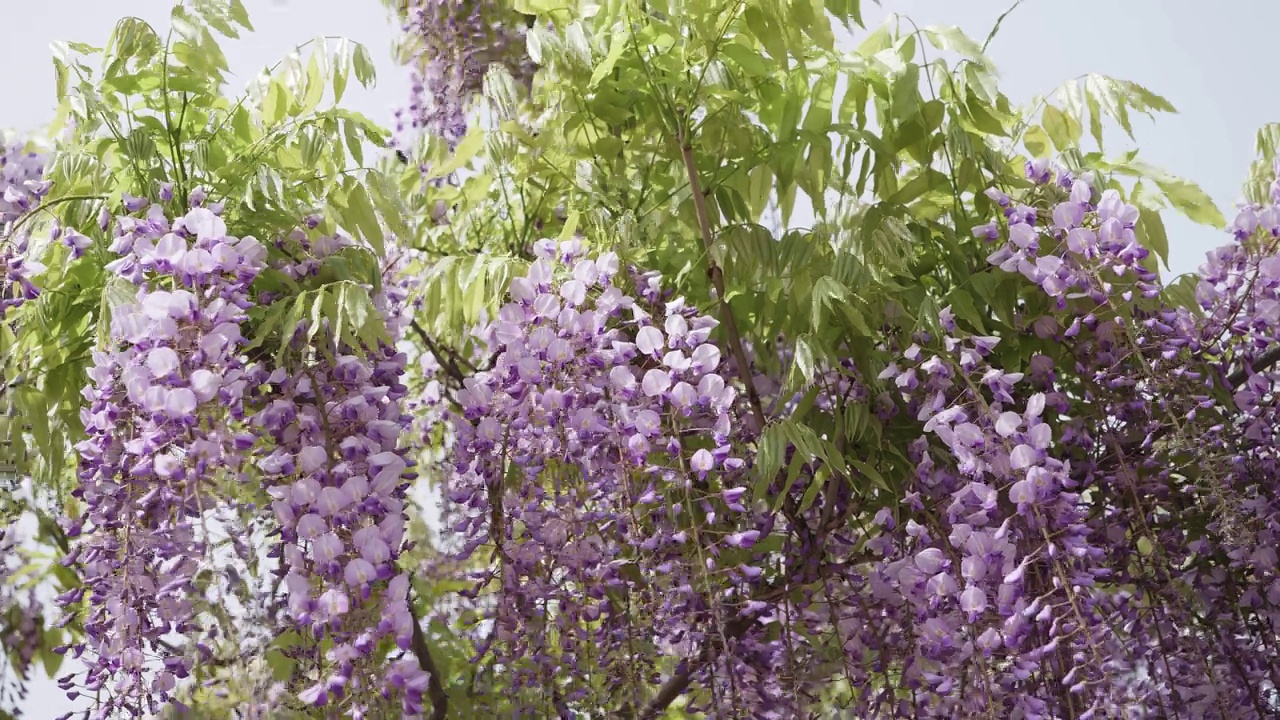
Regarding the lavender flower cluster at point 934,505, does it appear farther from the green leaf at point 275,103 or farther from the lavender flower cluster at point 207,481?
the green leaf at point 275,103

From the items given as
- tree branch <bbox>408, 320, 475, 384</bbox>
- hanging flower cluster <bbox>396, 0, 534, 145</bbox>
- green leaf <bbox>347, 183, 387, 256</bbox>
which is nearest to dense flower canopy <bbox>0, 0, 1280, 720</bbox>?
green leaf <bbox>347, 183, 387, 256</bbox>

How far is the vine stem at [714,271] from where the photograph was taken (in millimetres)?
2307

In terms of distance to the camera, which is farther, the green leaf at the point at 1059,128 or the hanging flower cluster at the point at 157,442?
the green leaf at the point at 1059,128

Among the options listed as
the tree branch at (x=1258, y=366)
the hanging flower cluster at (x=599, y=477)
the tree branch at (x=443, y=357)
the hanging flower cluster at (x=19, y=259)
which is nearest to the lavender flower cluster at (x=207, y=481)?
the hanging flower cluster at (x=19, y=259)

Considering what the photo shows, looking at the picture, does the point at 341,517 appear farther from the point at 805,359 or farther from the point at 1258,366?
the point at 1258,366

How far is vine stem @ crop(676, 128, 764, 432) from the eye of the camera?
2.31 m

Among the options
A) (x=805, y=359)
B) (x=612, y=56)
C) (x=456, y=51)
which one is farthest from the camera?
(x=456, y=51)

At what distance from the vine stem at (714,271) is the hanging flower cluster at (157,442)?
77 centimetres

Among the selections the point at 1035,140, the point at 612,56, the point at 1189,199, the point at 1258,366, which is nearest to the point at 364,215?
the point at 612,56

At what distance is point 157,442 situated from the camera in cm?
188

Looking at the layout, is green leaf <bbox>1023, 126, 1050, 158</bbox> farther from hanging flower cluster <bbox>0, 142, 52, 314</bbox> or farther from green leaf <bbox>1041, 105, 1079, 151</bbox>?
hanging flower cluster <bbox>0, 142, 52, 314</bbox>

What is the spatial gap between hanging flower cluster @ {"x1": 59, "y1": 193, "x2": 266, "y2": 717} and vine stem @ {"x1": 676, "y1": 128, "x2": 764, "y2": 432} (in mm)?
771

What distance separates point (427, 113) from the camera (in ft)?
13.4

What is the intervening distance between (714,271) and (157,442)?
3.30 ft
